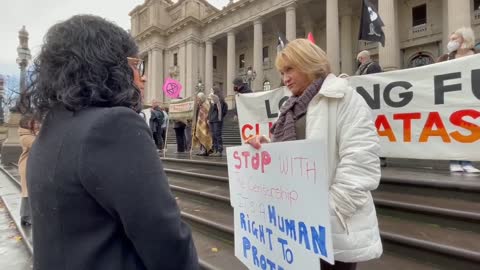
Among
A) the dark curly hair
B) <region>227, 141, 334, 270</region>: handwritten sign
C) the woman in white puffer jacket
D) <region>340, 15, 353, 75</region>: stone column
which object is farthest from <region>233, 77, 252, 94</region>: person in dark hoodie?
<region>340, 15, 353, 75</region>: stone column

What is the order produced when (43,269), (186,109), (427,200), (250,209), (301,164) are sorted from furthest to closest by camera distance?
(186,109) < (427,200) < (250,209) < (301,164) < (43,269)

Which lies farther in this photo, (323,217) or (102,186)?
(323,217)

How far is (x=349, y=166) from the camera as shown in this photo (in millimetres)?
1365

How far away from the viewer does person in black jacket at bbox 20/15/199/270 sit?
2.71ft

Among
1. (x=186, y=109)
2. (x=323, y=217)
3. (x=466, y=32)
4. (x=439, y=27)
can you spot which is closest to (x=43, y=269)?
Result: (x=323, y=217)

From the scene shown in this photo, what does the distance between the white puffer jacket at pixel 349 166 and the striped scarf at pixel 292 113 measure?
8 centimetres

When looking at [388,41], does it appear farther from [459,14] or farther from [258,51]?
[258,51]

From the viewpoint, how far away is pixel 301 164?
4.60 feet

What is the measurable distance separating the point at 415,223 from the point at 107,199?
10.2 ft

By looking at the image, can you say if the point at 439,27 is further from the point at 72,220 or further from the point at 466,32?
the point at 72,220

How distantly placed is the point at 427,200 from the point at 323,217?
98.6 inches

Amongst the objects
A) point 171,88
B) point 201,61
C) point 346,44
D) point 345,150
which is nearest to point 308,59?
point 345,150

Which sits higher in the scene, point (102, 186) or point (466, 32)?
point (466, 32)

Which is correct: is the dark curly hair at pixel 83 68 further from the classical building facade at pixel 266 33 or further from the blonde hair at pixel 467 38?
the classical building facade at pixel 266 33
